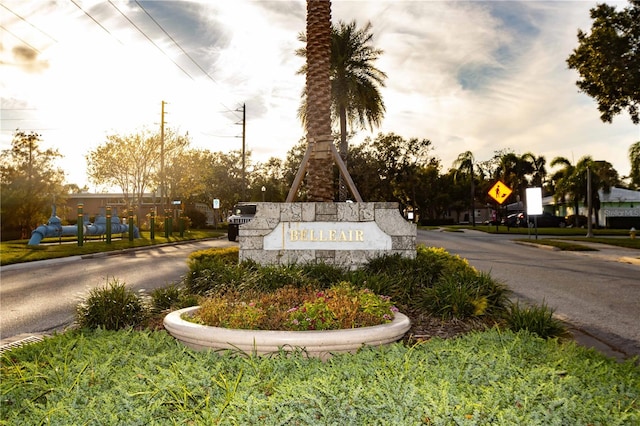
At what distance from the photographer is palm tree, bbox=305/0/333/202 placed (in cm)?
1166

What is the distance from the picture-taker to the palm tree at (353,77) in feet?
113

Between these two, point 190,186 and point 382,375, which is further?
point 190,186

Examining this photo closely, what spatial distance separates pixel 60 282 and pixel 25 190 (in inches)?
1021

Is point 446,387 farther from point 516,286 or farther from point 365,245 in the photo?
point 516,286

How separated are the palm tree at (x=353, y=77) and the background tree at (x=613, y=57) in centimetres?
1487

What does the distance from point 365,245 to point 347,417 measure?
7.23 m

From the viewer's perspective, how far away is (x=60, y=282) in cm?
1312

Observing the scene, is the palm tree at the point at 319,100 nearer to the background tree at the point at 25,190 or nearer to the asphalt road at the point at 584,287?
the asphalt road at the point at 584,287

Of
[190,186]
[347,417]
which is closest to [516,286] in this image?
[347,417]

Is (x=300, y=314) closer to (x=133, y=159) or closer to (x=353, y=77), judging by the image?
(x=353, y=77)

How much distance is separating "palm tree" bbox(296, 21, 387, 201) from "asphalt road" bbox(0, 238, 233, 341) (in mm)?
18403

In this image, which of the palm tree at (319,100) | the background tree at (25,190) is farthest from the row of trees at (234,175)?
the palm tree at (319,100)

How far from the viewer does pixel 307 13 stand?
39.8 feet

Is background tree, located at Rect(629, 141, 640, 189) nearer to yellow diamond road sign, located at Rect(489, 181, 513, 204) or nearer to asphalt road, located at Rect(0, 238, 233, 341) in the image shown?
yellow diamond road sign, located at Rect(489, 181, 513, 204)
